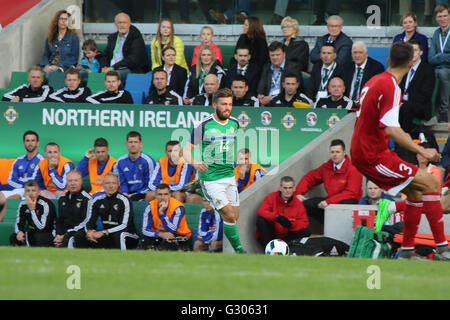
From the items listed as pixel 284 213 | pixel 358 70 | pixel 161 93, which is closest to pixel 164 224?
pixel 284 213

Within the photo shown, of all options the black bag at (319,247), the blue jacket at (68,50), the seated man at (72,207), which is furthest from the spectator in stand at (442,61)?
the blue jacket at (68,50)

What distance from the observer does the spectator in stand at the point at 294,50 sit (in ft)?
38.7

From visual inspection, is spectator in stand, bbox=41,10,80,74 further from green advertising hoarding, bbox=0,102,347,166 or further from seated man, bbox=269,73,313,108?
seated man, bbox=269,73,313,108

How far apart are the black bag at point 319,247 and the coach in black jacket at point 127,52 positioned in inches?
207

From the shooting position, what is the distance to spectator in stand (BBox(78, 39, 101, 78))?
13328 millimetres

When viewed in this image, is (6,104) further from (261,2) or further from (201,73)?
(261,2)

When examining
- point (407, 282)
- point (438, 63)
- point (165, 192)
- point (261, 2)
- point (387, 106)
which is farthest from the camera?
point (261, 2)

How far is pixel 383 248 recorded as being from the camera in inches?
317

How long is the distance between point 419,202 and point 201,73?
5647 millimetres

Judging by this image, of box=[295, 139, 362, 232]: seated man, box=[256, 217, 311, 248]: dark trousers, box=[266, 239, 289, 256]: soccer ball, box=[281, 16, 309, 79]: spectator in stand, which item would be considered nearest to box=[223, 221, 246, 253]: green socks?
box=[266, 239, 289, 256]: soccer ball

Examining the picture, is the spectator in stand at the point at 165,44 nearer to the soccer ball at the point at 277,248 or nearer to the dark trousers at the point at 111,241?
the dark trousers at the point at 111,241

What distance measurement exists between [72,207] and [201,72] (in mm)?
3037

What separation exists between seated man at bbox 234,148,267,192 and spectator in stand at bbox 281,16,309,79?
191cm

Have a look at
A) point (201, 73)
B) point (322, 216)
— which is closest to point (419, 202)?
point (322, 216)
